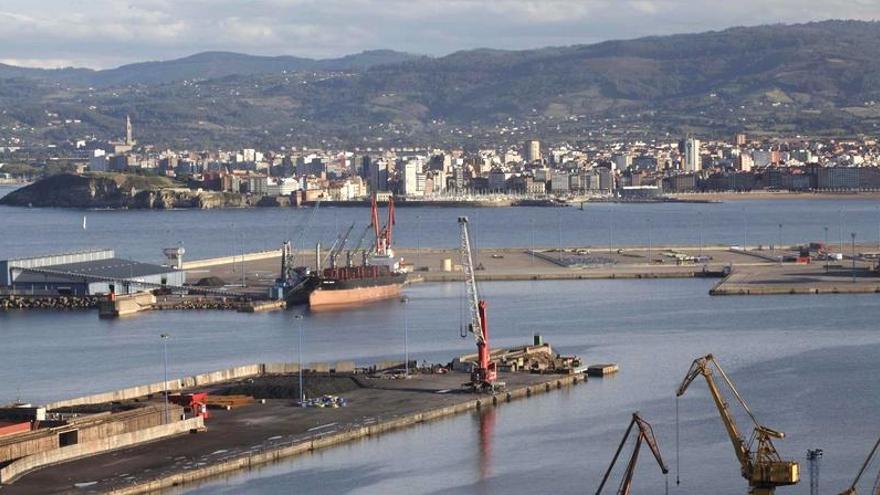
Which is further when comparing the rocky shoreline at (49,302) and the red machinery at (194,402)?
the rocky shoreline at (49,302)

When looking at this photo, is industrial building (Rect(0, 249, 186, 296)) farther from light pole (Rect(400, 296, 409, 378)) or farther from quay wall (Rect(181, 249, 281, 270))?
light pole (Rect(400, 296, 409, 378))

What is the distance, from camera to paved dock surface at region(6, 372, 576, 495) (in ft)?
57.4

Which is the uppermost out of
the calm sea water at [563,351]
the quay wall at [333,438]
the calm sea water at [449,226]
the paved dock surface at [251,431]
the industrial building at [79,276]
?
the industrial building at [79,276]

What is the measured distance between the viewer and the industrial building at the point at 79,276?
36500 millimetres

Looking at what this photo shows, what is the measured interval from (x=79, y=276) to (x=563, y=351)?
40.9ft

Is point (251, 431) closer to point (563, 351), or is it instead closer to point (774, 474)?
point (774, 474)

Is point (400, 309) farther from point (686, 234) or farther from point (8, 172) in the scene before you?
point (8, 172)

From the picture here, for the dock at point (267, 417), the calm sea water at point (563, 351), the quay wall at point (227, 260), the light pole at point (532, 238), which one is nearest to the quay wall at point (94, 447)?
the dock at point (267, 417)

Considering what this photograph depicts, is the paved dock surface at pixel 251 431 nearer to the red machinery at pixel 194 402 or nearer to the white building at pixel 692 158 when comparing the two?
the red machinery at pixel 194 402

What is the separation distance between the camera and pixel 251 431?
19.9 m

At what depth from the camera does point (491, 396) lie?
72.8 feet

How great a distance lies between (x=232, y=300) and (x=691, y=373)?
63.3 feet

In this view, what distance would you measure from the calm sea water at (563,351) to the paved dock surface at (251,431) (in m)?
0.47

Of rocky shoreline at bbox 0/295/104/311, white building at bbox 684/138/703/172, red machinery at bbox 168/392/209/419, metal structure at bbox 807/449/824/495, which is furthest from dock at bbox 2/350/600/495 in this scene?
white building at bbox 684/138/703/172
